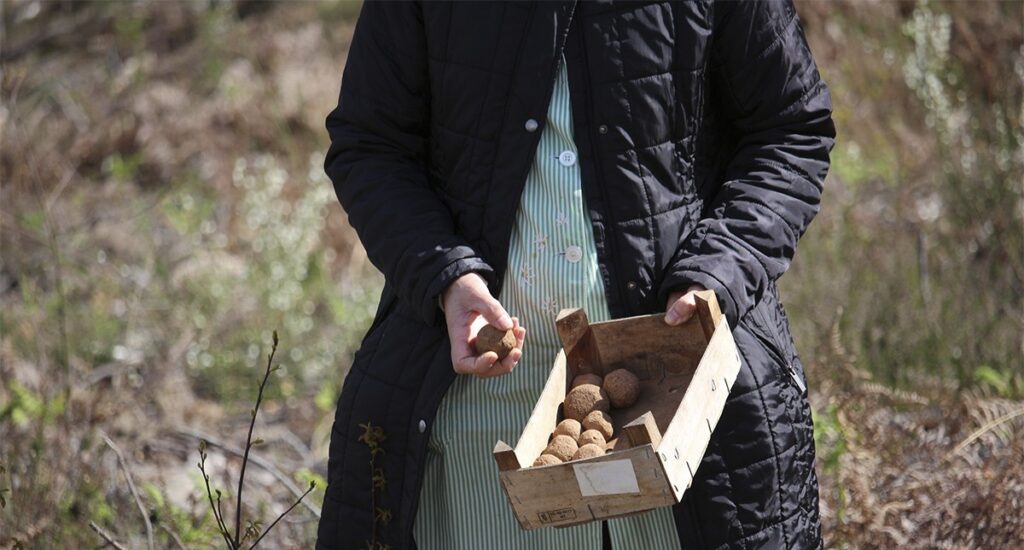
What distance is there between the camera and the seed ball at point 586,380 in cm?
214

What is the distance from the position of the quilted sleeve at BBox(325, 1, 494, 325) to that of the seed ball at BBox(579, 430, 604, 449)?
346 mm

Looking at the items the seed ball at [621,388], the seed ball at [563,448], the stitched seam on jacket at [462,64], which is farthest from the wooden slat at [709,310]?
the stitched seam on jacket at [462,64]

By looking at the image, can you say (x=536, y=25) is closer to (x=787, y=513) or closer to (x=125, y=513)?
(x=787, y=513)

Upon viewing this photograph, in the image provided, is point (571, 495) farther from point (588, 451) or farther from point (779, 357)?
point (779, 357)

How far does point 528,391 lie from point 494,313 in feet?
0.85

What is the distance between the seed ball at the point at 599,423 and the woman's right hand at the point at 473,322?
152 mm

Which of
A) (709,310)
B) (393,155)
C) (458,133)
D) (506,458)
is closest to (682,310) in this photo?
(709,310)

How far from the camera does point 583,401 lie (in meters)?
2.08

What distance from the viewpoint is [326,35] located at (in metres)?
8.11

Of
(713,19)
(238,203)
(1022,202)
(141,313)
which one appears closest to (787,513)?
(713,19)

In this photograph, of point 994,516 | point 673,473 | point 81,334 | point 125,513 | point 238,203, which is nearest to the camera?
point 673,473

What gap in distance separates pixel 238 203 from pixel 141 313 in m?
1.35

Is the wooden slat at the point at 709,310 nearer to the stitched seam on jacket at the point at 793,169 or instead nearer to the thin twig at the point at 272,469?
the stitched seam on jacket at the point at 793,169

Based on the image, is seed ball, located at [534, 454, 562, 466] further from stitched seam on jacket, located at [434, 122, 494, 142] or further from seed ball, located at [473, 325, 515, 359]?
stitched seam on jacket, located at [434, 122, 494, 142]
